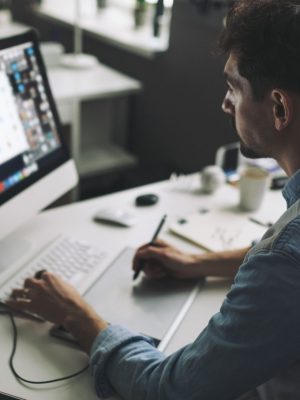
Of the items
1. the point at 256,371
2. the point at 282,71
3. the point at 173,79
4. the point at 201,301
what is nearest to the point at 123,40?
the point at 173,79

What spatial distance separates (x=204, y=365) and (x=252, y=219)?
773 millimetres

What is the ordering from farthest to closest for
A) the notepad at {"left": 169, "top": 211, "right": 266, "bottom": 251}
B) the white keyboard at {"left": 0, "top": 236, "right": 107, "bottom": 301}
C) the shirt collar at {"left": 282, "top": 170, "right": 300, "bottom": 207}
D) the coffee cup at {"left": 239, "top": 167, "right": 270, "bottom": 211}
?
1. the coffee cup at {"left": 239, "top": 167, "right": 270, "bottom": 211}
2. the notepad at {"left": 169, "top": 211, "right": 266, "bottom": 251}
3. the white keyboard at {"left": 0, "top": 236, "right": 107, "bottom": 301}
4. the shirt collar at {"left": 282, "top": 170, "right": 300, "bottom": 207}

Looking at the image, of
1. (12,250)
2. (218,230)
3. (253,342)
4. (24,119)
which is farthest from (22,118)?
(253,342)

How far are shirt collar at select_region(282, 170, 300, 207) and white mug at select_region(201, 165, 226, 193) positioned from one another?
0.77m

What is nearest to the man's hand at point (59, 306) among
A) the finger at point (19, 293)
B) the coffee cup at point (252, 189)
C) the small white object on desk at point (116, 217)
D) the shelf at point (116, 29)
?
the finger at point (19, 293)

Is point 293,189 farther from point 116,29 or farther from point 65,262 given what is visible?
point 116,29

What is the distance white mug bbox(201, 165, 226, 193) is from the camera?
162 cm

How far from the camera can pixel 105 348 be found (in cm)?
93

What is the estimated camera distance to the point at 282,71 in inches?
30.4

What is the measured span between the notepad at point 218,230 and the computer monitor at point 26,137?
1.09ft

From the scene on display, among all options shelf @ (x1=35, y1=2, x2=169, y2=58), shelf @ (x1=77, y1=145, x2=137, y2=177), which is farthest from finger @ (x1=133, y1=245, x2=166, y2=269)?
shelf @ (x1=35, y1=2, x2=169, y2=58)

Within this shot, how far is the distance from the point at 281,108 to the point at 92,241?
70 centimetres

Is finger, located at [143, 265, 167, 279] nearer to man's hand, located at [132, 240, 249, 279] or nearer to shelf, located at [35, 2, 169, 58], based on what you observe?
man's hand, located at [132, 240, 249, 279]

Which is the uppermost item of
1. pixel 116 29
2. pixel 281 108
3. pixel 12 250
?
pixel 281 108
